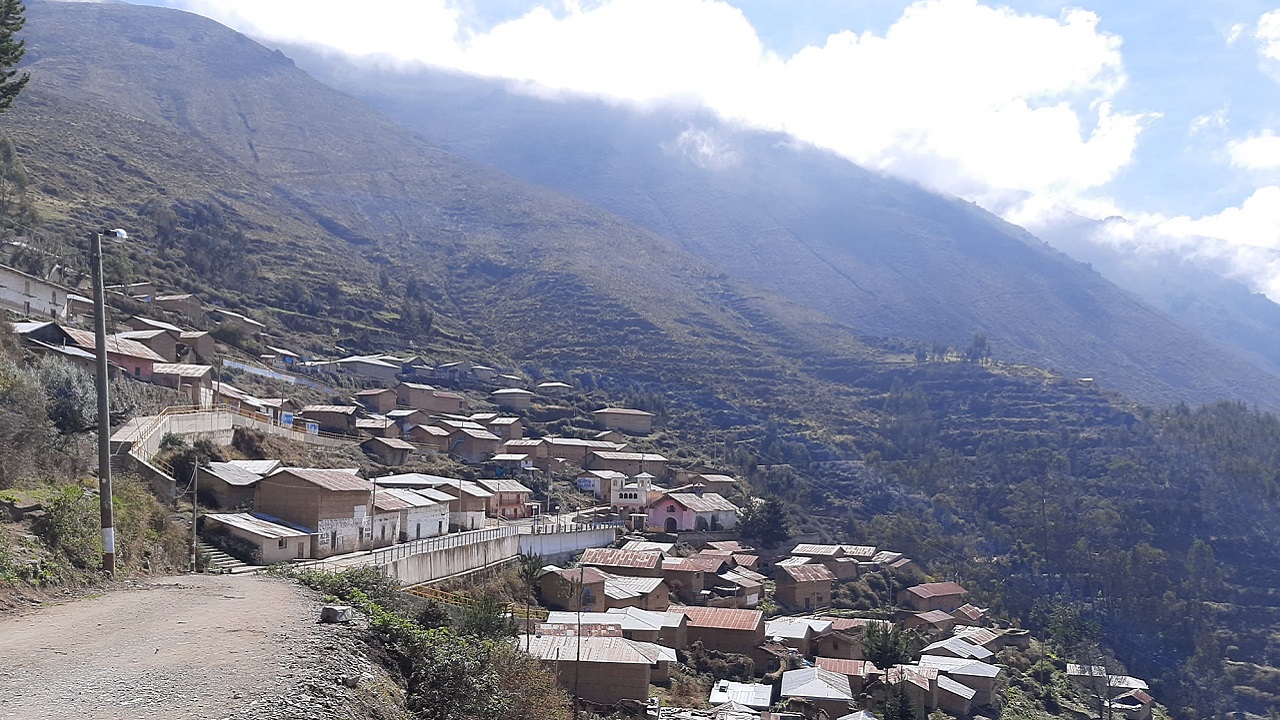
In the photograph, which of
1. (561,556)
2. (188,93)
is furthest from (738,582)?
(188,93)

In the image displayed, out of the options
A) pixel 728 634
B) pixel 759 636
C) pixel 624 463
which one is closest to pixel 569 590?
pixel 728 634

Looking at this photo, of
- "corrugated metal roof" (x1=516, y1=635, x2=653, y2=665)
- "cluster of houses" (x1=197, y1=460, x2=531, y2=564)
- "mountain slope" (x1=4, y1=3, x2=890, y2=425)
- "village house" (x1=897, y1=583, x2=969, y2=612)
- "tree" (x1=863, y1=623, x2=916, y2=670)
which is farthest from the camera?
"mountain slope" (x1=4, y1=3, x2=890, y2=425)

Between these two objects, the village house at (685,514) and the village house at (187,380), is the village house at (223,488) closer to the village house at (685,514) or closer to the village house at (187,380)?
the village house at (187,380)

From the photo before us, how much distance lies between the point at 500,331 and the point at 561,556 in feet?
216

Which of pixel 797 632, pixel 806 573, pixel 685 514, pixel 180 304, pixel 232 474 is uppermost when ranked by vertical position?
pixel 180 304

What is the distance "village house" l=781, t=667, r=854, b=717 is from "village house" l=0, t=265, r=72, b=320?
30.5 m

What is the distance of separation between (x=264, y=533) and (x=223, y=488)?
3246mm

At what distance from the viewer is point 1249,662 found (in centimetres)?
5606

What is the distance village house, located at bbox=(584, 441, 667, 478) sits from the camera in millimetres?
59031

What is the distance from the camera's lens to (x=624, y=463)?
2343 inches

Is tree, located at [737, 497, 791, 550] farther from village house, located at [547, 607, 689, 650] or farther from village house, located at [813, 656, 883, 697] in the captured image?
village house, located at [547, 607, 689, 650]

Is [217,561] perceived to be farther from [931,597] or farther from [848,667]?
[931,597]

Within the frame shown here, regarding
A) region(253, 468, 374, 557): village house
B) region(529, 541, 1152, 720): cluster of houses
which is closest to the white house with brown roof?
region(529, 541, 1152, 720): cluster of houses

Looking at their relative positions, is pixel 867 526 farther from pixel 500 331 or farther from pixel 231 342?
pixel 500 331
